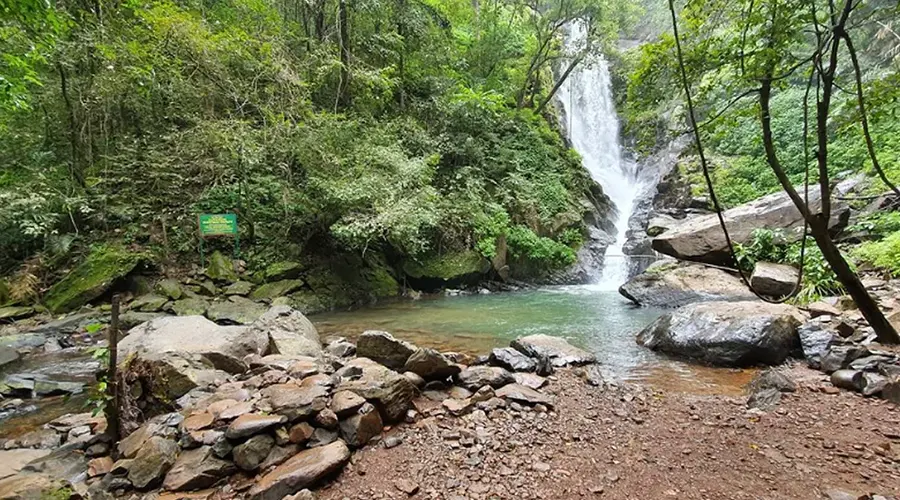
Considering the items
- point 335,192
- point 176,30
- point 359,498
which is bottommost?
point 359,498

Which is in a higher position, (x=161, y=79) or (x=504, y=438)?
(x=161, y=79)

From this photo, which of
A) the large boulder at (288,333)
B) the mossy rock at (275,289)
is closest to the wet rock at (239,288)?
the mossy rock at (275,289)

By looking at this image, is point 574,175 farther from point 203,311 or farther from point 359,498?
point 359,498

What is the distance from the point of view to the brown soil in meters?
2.60

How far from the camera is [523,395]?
397cm

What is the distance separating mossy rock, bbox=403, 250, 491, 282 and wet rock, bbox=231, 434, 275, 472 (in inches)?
359

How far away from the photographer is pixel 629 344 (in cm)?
657

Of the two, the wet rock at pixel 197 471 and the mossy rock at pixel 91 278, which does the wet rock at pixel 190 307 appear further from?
the wet rock at pixel 197 471

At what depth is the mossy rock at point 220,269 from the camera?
30.8ft

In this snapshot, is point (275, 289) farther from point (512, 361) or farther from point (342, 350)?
point (512, 361)

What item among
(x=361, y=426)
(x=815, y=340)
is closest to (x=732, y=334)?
(x=815, y=340)

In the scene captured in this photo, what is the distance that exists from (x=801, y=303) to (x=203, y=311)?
11330 mm

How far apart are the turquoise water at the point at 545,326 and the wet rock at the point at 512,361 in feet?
3.31

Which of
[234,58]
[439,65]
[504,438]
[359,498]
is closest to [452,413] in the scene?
[504,438]
